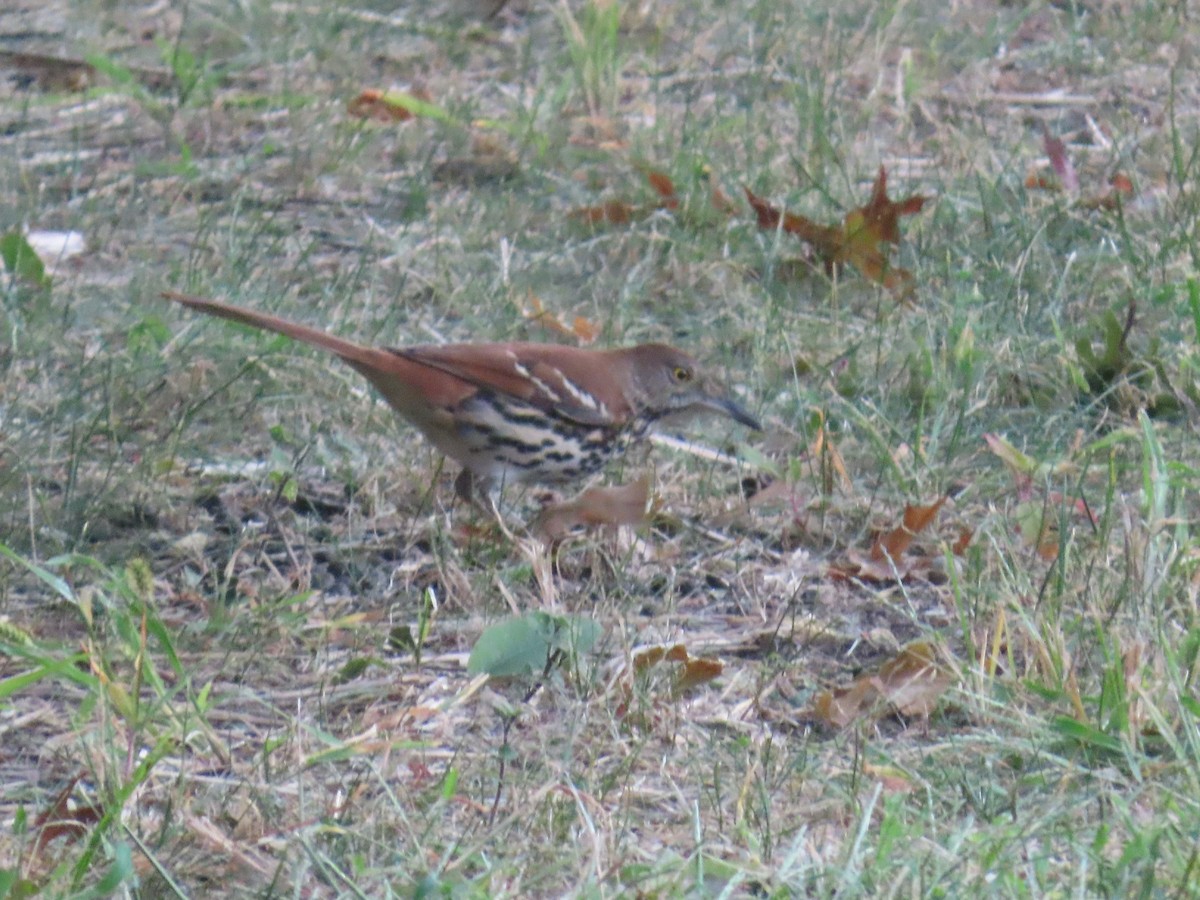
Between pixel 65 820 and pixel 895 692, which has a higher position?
pixel 65 820

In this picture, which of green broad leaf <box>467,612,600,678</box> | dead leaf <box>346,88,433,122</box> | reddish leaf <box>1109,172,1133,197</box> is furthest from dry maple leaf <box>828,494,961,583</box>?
dead leaf <box>346,88,433,122</box>

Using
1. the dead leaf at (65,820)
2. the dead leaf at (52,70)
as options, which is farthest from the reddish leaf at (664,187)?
the dead leaf at (65,820)

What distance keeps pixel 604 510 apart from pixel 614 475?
53cm

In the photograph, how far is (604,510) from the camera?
364 cm

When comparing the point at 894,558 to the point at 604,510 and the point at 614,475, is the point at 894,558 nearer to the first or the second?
the point at 604,510

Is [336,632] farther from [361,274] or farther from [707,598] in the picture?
[361,274]

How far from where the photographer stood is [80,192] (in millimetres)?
5430

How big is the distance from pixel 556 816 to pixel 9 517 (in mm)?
1511

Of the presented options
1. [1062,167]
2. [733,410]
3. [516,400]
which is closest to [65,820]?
[516,400]

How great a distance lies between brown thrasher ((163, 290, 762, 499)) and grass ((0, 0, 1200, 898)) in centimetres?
14

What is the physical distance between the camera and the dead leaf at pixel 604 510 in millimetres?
3635

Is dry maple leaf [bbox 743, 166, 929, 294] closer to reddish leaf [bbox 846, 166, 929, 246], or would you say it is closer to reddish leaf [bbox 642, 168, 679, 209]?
reddish leaf [bbox 846, 166, 929, 246]

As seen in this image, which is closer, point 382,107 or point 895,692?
point 895,692

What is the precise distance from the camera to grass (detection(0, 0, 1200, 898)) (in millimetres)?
2525
